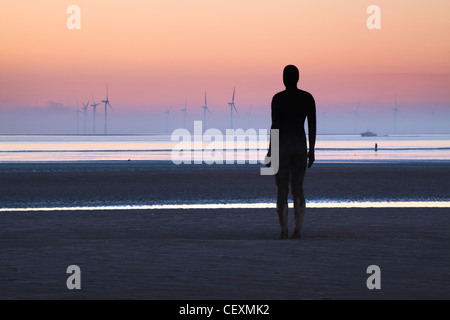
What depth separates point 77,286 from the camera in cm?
746

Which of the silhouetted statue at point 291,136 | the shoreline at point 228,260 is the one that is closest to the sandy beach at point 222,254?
the shoreline at point 228,260

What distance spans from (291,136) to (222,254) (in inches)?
108

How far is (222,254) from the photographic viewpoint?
9750 mm

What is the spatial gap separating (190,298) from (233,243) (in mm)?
3939

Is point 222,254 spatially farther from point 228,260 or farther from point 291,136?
point 291,136

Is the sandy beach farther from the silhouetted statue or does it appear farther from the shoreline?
the silhouetted statue

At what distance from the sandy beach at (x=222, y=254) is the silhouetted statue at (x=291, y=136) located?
0.77 meters

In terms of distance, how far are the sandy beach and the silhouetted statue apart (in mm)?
767

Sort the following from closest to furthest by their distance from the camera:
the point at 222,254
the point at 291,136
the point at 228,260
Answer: the point at 228,260 → the point at 222,254 → the point at 291,136

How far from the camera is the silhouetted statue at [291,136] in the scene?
11.6m

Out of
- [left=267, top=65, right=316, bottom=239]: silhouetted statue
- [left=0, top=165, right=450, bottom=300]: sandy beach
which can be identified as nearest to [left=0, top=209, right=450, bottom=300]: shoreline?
[left=0, top=165, right=450, bottom=300]: sandy beach

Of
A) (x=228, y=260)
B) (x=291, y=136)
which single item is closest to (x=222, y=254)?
(x=228, y=260)
